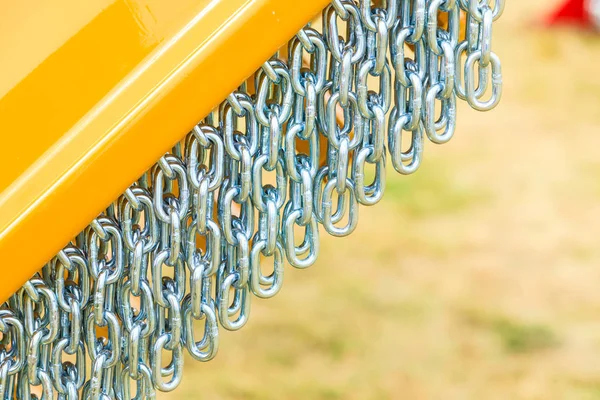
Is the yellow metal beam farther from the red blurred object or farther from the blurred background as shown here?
the red blurred object

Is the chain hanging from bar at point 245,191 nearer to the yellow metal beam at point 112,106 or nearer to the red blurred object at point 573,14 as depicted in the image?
the yellow metal beam at point 112,106

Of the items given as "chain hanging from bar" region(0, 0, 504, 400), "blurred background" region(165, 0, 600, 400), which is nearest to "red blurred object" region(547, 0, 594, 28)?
"blurred background" region(165, 0, 600, 400)

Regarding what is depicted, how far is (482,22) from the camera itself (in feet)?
3.18

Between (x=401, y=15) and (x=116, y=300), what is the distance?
0.51 m

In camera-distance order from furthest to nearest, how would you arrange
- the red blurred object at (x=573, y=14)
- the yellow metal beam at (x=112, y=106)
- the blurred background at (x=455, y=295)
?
the red blurred object at (x=573, y=14)
the blurred background at (x=455, y=295)
the yellow metal beam at (x=112, y=106)

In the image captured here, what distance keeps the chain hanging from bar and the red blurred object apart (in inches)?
125

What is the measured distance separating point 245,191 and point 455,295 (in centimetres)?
131

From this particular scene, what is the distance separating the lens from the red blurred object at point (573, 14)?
389 centimetres

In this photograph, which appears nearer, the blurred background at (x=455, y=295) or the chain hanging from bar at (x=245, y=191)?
the chain hanging from bar at (x=245, y=191)

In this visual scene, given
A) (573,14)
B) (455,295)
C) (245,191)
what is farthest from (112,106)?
(573,14)

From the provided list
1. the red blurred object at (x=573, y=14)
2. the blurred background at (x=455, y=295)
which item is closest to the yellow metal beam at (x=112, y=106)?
the blurred background at (x=455, y=295)

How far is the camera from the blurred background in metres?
1.89

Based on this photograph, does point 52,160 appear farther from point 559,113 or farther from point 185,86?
point 559,113

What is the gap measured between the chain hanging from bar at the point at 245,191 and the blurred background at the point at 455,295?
88 cm
